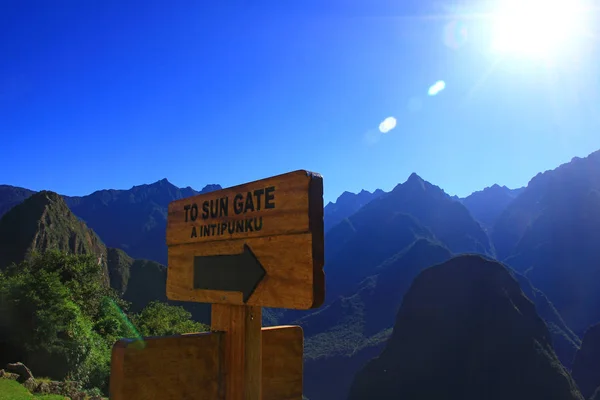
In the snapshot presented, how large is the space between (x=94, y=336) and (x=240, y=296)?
101 ft

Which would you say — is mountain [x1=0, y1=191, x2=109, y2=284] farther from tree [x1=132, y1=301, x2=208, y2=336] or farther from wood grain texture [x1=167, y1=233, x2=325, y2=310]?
wood grain texture [x1=167, y1=233, x2=325, y2=310]

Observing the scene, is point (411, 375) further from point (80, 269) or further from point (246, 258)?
point (246, 258)

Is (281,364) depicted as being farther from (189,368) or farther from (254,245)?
(254,245)

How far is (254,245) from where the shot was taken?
2404mm

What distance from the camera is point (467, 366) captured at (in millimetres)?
82062

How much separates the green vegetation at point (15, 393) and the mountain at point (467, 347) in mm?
76512

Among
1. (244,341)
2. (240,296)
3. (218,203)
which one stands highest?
(218,203)

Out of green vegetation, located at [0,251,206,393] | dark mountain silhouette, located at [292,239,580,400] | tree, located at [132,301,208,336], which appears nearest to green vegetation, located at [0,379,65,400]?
green vegetation, located at [0,251,206,393]

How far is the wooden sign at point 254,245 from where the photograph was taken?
7.04 ft

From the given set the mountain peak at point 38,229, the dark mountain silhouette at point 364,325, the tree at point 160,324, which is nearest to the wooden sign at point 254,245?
the tree at point 160,324

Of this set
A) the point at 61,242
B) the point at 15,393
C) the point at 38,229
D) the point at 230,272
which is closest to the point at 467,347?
the point at 15,393

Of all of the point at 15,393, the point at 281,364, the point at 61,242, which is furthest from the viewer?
the point at 61,242

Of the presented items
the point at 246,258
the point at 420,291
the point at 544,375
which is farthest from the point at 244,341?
the point at 420,291

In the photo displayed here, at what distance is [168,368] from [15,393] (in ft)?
58.8
